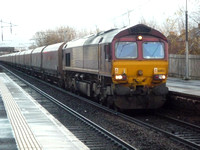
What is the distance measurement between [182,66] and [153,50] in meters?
20.5

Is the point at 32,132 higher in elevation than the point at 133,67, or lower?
lower

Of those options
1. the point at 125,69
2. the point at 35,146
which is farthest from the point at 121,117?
the point at 35,146

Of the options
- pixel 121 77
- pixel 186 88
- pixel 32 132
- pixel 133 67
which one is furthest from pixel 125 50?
pixel 186 88

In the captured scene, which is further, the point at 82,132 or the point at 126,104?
the point at 126,104

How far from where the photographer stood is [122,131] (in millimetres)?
11602

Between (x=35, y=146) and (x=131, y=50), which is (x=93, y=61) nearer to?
(x=131, y=50)

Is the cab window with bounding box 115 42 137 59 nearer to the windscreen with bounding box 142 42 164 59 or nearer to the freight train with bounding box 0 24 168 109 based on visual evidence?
the freight train with bounding box 0 24 168 109

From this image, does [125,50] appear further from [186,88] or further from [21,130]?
[186,88]

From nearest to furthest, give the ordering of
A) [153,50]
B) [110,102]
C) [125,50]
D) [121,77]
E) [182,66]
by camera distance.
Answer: [121,77]
[125,50]
[153,50]
[110,102]
[182,66]

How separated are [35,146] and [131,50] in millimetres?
7099

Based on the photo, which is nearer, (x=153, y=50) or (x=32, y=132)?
(x=32, y=132)

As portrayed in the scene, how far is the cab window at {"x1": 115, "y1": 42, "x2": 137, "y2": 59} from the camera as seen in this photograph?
1446 centimetres

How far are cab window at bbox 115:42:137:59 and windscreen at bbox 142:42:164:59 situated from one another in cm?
40

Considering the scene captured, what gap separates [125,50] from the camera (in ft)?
48.0
